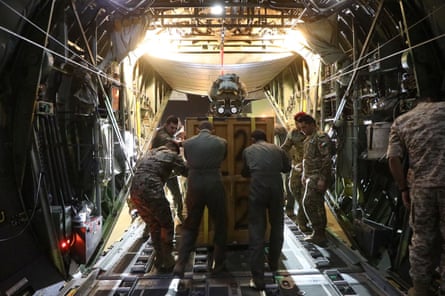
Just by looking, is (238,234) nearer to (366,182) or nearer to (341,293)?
(341,293)

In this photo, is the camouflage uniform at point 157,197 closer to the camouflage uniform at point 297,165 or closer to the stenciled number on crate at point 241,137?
the stenciled number on crate at point 241,137

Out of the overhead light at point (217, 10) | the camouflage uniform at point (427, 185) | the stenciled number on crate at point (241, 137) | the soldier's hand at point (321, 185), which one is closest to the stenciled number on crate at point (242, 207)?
the stenciled number on crate at point (241, 137)

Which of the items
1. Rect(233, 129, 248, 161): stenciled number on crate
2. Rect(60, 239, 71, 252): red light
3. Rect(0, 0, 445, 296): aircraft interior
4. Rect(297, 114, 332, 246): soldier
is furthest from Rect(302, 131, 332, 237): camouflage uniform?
Rect(60, 239, 71, 252): red light

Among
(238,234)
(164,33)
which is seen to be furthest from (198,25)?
(238,234)

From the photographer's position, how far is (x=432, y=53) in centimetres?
382

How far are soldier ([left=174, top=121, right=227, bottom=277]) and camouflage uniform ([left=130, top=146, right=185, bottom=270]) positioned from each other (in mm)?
312

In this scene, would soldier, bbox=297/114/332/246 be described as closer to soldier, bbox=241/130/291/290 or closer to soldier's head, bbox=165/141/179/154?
soldier, bbox=241/130/291/290

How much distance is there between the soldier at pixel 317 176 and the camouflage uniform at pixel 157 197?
82.8 inches

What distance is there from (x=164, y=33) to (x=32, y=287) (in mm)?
5610

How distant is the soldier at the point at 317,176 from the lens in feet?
17.9

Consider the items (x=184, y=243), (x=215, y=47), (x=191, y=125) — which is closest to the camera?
(x=184, y=243)

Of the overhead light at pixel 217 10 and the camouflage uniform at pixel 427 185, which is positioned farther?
the overhead light at pixel 217 10

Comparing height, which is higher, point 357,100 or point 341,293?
point 357,100

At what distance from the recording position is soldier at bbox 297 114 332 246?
5.46 meters
